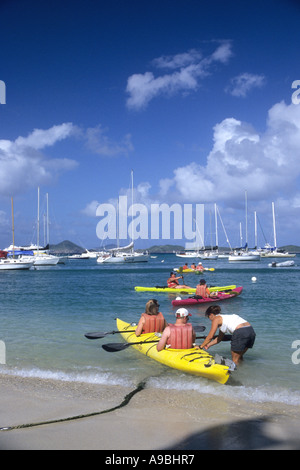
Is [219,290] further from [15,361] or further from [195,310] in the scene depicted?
[15,361]

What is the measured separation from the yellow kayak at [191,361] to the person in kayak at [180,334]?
0.43 feet

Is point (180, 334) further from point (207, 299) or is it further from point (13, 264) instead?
point (13, 264)

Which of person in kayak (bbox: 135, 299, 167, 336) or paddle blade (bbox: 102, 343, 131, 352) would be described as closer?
paddle blade (bbox: 102, 343, 131, 352)

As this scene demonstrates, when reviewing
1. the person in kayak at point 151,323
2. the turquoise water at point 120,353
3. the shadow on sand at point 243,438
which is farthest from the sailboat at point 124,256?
the shadow on sand at point 243,438

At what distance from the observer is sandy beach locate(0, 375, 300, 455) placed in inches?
188

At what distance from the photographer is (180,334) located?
318 inches

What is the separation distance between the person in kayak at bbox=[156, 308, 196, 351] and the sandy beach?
1271mm

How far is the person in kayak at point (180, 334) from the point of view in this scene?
26.3 feet

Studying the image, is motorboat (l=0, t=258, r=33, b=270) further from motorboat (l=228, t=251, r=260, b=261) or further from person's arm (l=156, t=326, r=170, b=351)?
person's arm (l=156, t=326, r=170, b=351)

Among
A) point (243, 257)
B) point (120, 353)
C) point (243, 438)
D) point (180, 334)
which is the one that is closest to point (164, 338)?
point (180, 334)

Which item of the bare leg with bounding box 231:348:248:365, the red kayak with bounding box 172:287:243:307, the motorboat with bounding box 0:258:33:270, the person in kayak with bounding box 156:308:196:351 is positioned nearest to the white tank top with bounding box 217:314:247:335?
the bare leg with bounding box 231:348:248:365

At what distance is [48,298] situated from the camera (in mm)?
23688

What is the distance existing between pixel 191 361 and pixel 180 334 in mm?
672
